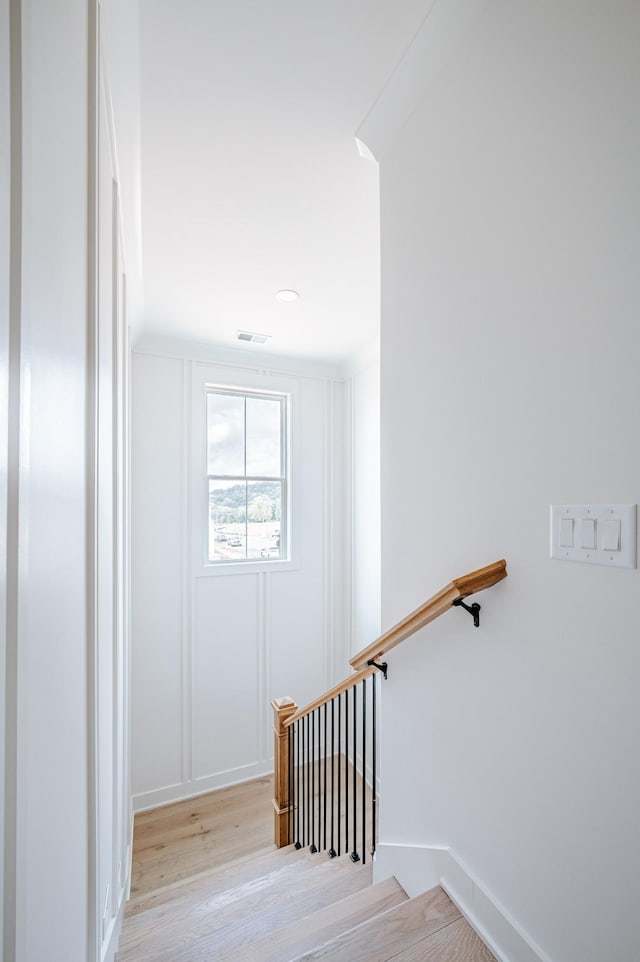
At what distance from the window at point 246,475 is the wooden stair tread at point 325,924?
97.2 inches

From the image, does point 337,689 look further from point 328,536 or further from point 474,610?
point 328,536

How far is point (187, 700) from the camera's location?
11.2 feet

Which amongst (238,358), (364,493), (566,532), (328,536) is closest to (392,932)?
(566,532)

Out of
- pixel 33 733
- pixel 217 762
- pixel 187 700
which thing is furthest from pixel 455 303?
pixel 217 762

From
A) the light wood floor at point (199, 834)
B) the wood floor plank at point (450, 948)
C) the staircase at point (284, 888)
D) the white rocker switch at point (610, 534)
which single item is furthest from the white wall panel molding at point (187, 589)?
the white rocker switch at point (610, 534)

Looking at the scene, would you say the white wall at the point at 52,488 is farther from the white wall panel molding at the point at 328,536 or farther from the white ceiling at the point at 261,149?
the white wall panel molding at the point at 328,536

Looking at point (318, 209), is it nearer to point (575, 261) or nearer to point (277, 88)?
point (277, 88)

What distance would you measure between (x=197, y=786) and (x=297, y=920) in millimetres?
2141

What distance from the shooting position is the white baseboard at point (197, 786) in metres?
3.21

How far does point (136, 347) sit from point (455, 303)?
2795 mm

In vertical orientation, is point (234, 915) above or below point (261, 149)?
below

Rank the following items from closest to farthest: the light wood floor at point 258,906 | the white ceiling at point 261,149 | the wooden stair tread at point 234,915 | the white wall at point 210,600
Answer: the light wood floor at point 258,906 < the white ceiling at point 261,149 < the wooden stair tread at point 234,915 < the white wall at point 210,600

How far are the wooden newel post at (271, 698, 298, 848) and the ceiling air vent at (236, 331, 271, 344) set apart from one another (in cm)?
262

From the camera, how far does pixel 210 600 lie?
11.6 feet
